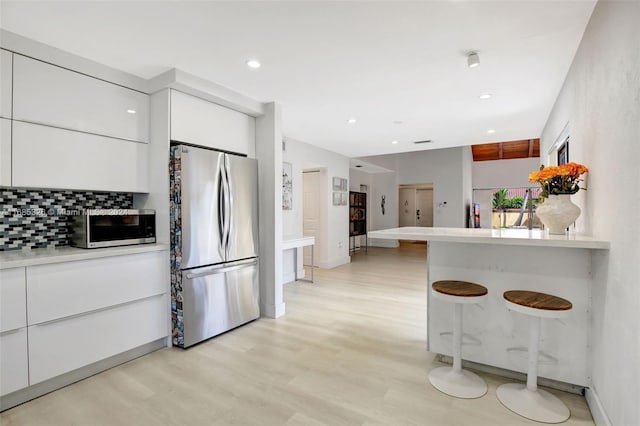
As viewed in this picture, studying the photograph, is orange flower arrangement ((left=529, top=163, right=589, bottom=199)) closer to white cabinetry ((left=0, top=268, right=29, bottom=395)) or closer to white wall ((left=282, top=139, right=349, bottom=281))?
white cabinetry ((left=0, top=268, right=29, bottom=395))

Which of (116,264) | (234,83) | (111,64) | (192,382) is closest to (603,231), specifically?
(192,382)

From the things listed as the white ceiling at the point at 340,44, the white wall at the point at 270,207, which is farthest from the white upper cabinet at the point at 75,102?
the white wall at the point at 270,207

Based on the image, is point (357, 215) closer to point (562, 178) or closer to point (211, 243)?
point (211, 243)

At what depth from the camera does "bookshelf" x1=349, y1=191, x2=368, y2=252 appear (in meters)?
8.85

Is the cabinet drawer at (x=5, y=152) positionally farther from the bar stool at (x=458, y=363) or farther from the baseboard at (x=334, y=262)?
the baseboard at (x=334, y=262)

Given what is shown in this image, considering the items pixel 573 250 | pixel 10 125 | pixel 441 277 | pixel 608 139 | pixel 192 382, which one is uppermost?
pixel 10 125

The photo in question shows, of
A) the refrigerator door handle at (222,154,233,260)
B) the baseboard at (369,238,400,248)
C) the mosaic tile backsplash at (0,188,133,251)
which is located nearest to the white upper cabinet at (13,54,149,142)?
the mosaic tile backsplash at (0,188,133,251)

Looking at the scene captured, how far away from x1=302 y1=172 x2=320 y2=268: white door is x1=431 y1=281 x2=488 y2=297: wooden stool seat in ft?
14.7

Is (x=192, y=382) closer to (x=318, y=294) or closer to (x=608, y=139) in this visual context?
(x=318, y=294)

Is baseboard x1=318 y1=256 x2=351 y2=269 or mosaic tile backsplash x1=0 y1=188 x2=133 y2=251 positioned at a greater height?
mosaic tile backsplash x1=0 y1=188 x2=133 y2=251

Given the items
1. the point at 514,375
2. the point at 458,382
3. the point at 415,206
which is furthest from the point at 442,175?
the point at 458,382

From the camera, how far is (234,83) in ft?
9.80

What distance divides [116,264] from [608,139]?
340cm

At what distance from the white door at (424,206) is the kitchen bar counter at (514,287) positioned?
34.2 feet
